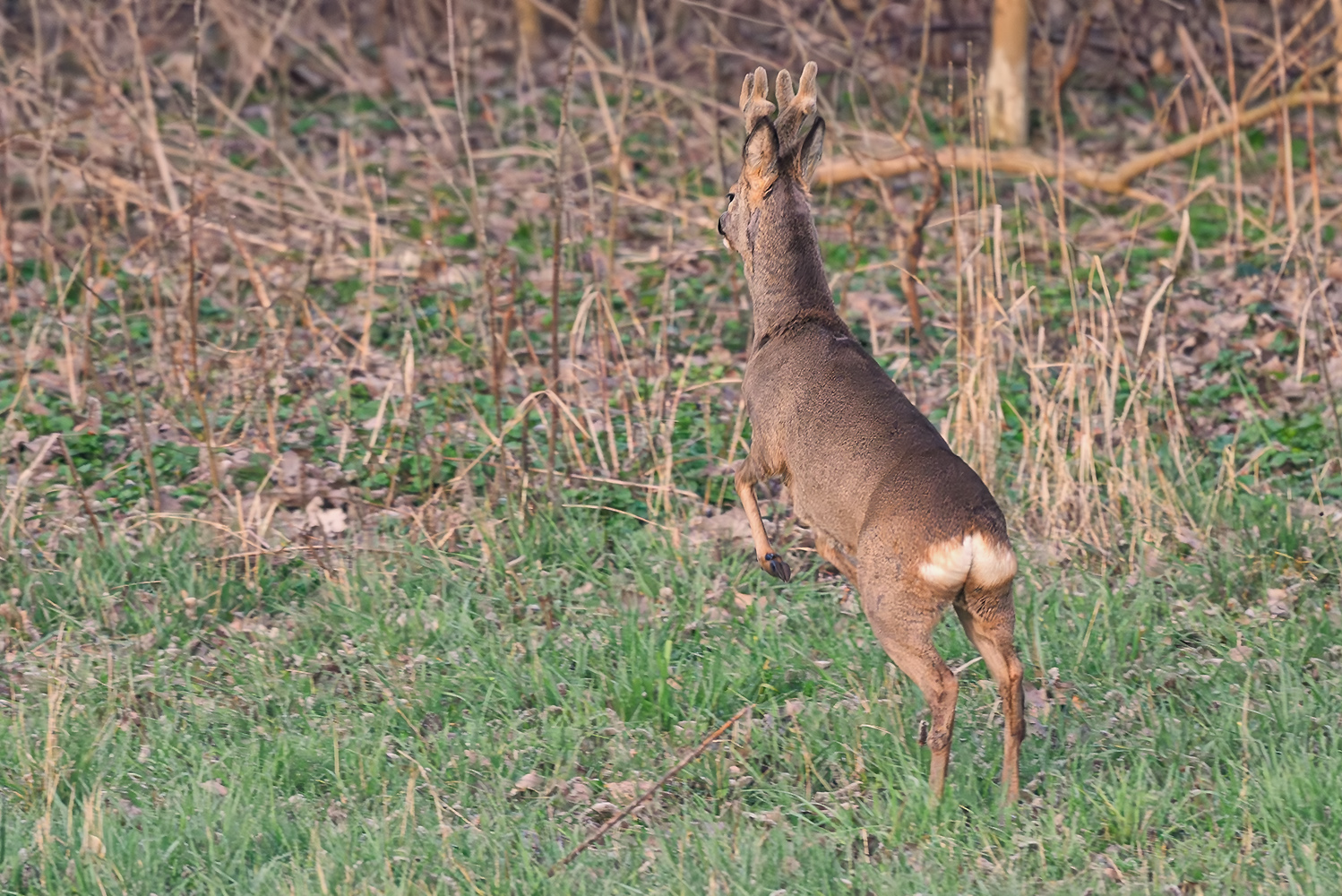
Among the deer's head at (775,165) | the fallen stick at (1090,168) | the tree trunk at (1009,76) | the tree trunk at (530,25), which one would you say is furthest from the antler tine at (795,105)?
the tree trunk at (530,25)

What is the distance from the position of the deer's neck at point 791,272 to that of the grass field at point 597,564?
1.21m

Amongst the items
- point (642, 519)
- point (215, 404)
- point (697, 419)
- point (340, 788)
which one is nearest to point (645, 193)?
point (697, 419)

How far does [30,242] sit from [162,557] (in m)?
4.39

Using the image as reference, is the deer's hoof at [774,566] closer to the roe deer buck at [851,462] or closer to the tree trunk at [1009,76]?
the roe deer buck at [851,462]

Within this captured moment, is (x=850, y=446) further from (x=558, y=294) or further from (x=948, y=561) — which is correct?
(x=558, y=294)

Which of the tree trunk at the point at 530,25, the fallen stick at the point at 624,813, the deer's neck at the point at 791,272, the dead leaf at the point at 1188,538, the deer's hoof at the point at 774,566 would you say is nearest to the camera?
the fallen stick at the point at 624,813

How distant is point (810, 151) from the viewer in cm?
429

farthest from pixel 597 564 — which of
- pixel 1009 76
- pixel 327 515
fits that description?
pixel 1009 76

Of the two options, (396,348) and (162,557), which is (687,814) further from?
(396,348)

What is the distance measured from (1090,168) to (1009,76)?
153 cm

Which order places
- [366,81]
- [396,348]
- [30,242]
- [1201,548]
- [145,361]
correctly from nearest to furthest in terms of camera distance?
[1201,548] → [145,361] → [396,348] → [30,242] → [366,81]

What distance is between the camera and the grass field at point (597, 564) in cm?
394

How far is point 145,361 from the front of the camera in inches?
310

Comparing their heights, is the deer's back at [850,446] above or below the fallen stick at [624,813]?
above
